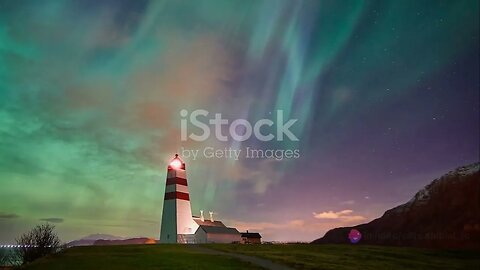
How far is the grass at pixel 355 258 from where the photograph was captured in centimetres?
3624

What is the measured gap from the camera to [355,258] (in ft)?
143

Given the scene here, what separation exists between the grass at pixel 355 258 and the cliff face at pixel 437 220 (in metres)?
47.8

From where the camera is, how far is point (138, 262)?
111 feet

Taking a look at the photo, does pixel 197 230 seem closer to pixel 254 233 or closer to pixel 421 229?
pixel 254 233

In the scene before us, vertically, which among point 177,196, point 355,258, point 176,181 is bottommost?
point 355,258

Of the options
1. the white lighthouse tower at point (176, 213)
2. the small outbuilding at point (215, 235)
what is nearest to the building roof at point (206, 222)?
the small outbuilding at point (215, 235)

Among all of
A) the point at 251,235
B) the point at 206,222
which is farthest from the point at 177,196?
the point at 251,235

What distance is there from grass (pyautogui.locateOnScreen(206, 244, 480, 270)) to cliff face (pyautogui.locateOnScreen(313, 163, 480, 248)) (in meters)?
47.8

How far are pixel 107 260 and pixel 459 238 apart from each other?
98062 mm

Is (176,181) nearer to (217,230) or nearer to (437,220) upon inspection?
(217,230)

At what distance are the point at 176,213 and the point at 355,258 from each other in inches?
1179

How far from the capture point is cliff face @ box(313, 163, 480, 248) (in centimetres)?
10438

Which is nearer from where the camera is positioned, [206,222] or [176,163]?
[176,163]

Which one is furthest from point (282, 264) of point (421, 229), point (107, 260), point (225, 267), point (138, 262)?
point (421, 229)
